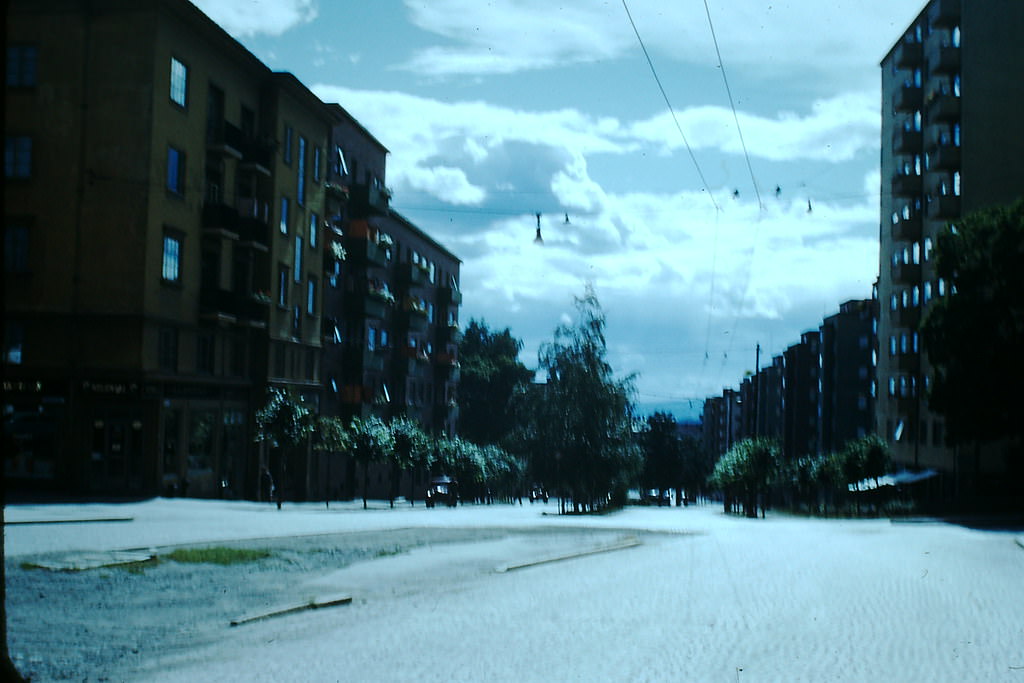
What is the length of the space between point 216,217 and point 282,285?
8.62 meters

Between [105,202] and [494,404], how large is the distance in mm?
81377

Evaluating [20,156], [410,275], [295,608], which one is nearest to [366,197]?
[410,275]

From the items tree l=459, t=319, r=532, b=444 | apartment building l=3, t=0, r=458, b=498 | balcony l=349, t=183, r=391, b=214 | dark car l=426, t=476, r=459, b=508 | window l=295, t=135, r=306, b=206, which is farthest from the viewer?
tree l=459, t=319, r=532, b=444

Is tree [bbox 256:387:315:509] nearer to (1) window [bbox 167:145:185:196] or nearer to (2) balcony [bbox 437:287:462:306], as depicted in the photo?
(1) window [bbox 167:145:185:196]

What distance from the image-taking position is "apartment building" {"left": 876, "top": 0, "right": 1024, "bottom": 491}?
59.0m

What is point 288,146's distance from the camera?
169 feet

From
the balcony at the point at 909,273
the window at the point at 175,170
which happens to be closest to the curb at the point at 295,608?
the window at the point at 175,170

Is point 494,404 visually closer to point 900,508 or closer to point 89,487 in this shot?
point 900,508

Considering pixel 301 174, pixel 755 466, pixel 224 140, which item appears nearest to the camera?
pixel 224 140

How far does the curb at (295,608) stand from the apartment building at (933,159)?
42716 millimetres

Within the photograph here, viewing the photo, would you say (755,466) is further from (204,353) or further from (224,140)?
(224,140)

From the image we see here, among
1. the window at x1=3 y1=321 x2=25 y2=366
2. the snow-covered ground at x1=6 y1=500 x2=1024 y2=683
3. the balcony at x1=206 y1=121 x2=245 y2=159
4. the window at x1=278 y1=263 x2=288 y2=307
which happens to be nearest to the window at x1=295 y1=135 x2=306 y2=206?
the window at x1=278 y1=263 x2=288 y2=307

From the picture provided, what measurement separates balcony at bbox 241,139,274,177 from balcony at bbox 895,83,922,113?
1525 inches

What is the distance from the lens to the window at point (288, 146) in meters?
51.0
